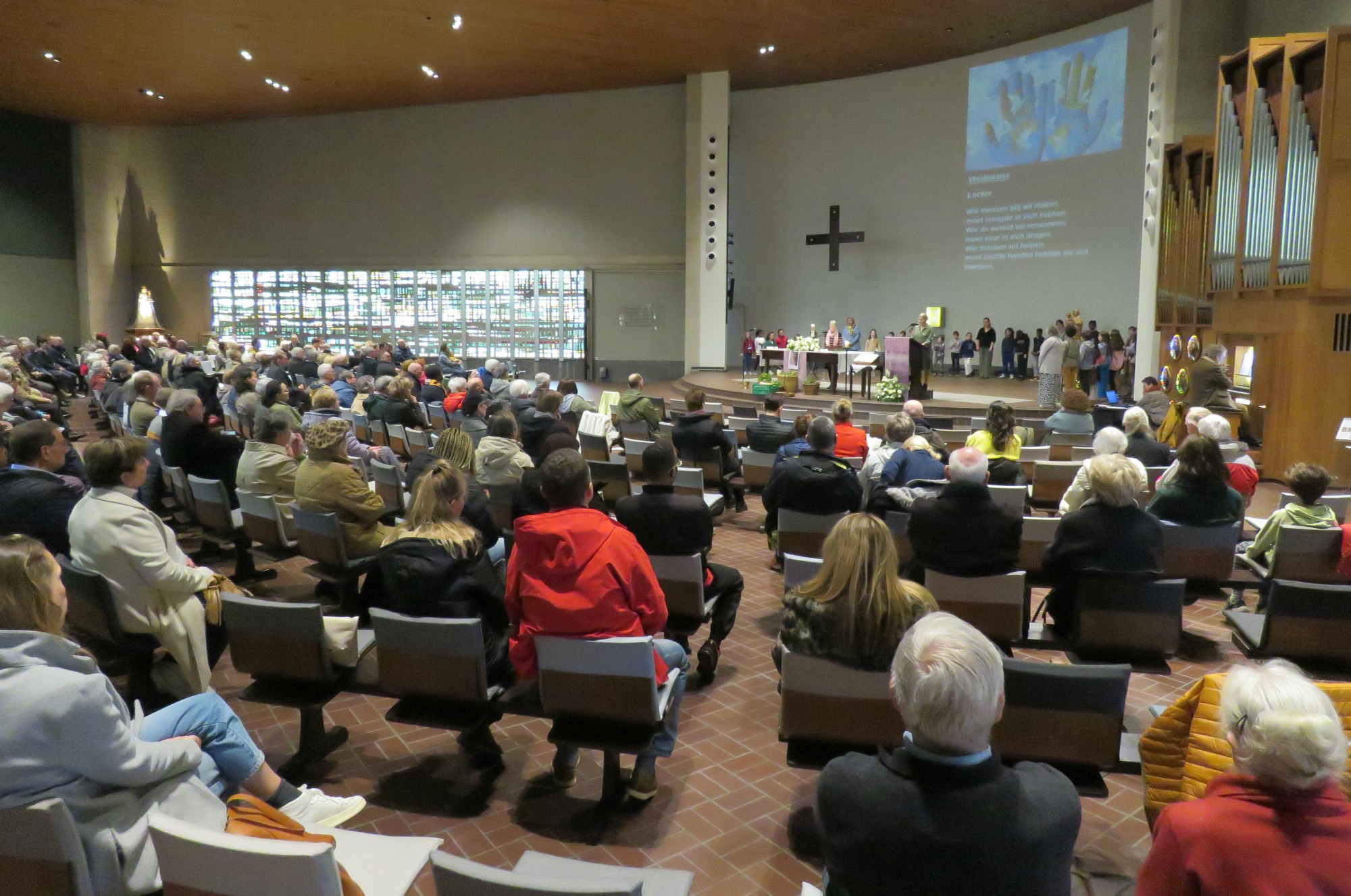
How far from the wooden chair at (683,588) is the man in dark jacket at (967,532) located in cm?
100

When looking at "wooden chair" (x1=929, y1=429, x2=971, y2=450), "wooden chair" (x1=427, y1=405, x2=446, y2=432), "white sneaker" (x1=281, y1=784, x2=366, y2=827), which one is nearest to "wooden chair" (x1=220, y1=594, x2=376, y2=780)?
"white sneaker" (x1=281, y1=784, x2=366, y2=827)

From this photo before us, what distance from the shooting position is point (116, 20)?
15070 mm

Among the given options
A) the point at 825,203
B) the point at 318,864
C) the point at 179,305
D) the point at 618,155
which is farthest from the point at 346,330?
the point at 318,864

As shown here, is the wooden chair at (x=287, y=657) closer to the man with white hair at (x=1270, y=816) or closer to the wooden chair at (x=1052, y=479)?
the man with white hair at (x=1270, y=816)

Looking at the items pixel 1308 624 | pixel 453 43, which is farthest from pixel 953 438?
pixel 453 43

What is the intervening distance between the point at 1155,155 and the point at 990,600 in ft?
38.6

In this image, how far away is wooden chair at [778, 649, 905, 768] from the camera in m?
2.78

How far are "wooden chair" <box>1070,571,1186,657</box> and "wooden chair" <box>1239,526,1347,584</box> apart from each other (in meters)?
1.10

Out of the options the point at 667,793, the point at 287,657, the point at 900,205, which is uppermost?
the point at 900,205

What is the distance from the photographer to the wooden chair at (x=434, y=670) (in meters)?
3.13

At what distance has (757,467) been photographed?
7.27 metres

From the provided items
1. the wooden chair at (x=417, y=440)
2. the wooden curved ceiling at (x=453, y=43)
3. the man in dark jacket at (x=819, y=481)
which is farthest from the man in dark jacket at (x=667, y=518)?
the wooden curved ceiling at (x=453, y=43)

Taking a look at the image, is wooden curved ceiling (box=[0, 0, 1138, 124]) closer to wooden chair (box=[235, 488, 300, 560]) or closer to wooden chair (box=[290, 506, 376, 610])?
wooden chair (box=[235, 488, 300, 560])

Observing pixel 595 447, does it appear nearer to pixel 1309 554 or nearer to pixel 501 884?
pixel 1309 554
